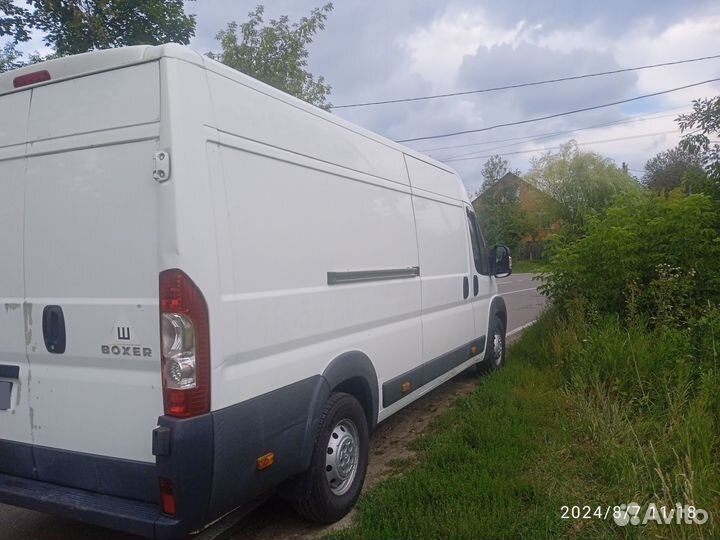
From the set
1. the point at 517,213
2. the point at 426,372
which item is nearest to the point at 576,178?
the point at 517,213

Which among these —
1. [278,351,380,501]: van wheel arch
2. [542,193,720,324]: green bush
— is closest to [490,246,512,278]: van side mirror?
[542,193,720,324]: green bush

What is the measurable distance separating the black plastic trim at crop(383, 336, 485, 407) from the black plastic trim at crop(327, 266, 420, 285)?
79 cm

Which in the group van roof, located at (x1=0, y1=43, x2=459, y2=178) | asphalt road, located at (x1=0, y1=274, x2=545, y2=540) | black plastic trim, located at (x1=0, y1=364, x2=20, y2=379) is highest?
van roof, located at (x1=0, y1=43, x2=459, y2=178)

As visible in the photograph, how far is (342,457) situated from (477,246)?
374cm

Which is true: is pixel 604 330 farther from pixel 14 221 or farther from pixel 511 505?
pixel 14 221

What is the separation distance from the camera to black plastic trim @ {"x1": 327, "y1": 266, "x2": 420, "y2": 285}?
375 cm

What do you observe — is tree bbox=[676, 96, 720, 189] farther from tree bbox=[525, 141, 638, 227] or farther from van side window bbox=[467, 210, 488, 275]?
tree bbox=[525, 141, 638, 227]

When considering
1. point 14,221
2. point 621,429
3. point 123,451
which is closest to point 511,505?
point 621,429

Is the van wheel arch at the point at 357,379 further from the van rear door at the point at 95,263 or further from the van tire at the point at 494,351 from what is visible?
the van tire at the point at 494,351

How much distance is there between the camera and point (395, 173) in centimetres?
481

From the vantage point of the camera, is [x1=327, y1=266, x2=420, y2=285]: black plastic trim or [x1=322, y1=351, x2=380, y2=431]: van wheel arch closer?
[x1=322, y1=351, x2=380, y2=431]: van wheel arch

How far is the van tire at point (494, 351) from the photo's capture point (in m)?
7.16

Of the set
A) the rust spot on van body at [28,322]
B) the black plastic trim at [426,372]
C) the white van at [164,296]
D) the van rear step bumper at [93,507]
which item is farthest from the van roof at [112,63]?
the black plastic trim at [426,372]

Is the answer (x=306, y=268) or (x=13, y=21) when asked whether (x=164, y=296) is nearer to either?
(x=306, y=268)
